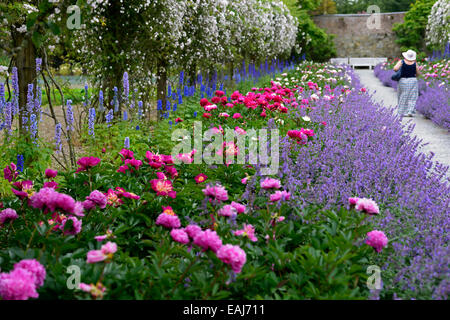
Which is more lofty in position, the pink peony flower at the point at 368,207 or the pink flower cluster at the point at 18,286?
the pink peony flower at the point at 368,207

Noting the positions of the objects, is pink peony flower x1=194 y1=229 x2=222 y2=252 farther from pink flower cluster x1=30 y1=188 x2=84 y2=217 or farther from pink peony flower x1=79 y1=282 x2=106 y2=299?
pink flower cluster x1=30 y1=188 x2=84 y2=217

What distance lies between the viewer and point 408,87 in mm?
8055

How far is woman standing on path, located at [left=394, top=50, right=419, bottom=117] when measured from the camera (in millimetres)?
8031

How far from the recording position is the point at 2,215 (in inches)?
69.5

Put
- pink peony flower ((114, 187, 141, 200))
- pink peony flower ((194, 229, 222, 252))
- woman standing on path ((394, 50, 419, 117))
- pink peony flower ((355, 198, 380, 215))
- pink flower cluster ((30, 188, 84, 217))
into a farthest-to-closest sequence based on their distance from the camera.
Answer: woman standing on path ((394, 50, 419, 117)) < pink peony flower ((114, 187, 141, 200)) < pink peony flower ((355, 198, 380, 215)) < pink flower cluster ((30, 188, 84, 217)) < pink peony flower ((194, 229, 222, 252))

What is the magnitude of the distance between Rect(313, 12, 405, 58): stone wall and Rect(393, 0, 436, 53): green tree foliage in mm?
771

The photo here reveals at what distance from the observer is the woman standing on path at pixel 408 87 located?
8031mm

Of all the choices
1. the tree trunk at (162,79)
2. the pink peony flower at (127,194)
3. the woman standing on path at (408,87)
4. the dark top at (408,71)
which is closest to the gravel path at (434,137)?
the woman standing on path at (408,87)

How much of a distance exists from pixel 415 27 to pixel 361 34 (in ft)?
13.6

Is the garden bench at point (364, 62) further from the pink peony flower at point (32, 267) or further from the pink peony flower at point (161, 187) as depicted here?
the pink peony flower at point (32, 267)

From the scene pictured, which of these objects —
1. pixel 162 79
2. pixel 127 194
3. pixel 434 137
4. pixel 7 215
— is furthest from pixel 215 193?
pixel 162 79

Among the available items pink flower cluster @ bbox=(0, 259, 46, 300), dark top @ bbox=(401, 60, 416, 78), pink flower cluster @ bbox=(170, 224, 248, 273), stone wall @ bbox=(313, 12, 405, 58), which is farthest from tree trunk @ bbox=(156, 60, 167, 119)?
stone wall @ bbox=(313, 12, 405, 58)

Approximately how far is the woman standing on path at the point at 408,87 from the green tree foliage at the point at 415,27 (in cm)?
1611

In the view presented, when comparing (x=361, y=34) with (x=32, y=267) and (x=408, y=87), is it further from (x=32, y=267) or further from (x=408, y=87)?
(x=32, y=267)
